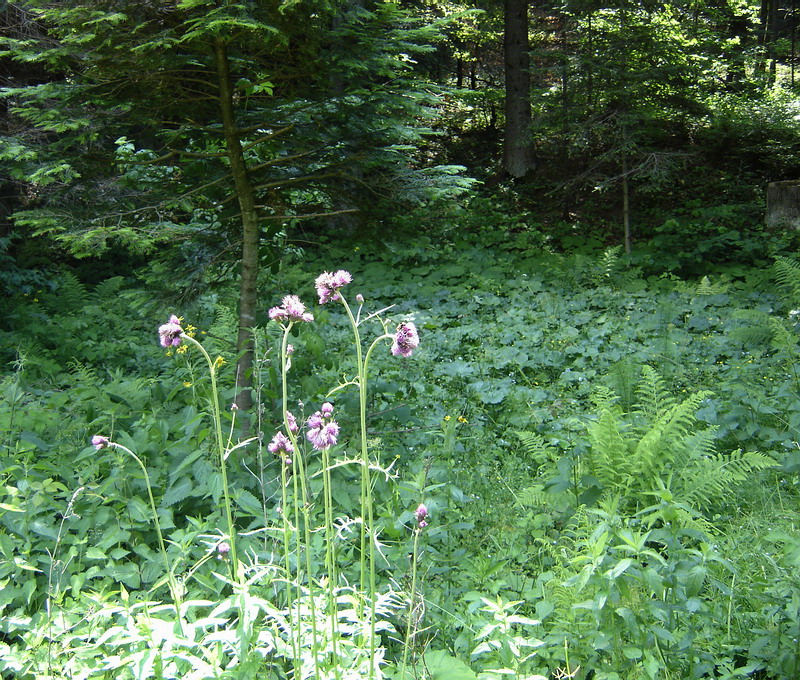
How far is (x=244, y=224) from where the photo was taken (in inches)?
158

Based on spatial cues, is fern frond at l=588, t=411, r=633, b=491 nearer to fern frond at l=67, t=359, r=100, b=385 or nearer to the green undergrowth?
the green undergrowth

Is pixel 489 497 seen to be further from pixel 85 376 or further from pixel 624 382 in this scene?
pixel 85 376

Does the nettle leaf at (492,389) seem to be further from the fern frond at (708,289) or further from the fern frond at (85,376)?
the fern frond at (708,289)

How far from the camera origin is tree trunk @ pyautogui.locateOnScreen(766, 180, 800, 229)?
911 centimetres

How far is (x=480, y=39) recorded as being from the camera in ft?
44.7

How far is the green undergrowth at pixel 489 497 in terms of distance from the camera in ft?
6.84

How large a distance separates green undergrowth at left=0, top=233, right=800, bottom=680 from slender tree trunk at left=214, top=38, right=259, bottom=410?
0.18m

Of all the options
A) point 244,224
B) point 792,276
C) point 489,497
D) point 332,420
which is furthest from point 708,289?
point 332,420

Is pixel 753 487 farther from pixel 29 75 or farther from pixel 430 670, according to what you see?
pixel 29 75

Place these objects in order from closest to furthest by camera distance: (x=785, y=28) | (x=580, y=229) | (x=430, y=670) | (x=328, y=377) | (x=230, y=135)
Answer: (x=430, y=670), (x=230, y=135), (x=328, y=377), (x=580, y=229), (x=785, y=28)

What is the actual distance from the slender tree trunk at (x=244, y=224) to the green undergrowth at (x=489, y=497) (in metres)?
0.18

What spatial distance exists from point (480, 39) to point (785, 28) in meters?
9.11

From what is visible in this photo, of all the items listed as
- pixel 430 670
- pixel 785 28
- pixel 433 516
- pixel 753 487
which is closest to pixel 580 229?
pixel 753 487

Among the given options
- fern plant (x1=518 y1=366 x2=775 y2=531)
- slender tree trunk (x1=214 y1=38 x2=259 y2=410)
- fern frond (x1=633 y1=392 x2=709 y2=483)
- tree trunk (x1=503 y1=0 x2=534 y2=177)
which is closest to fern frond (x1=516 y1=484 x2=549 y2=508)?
fern plant (x1=518 y1=366 x2=775 y2=531)
